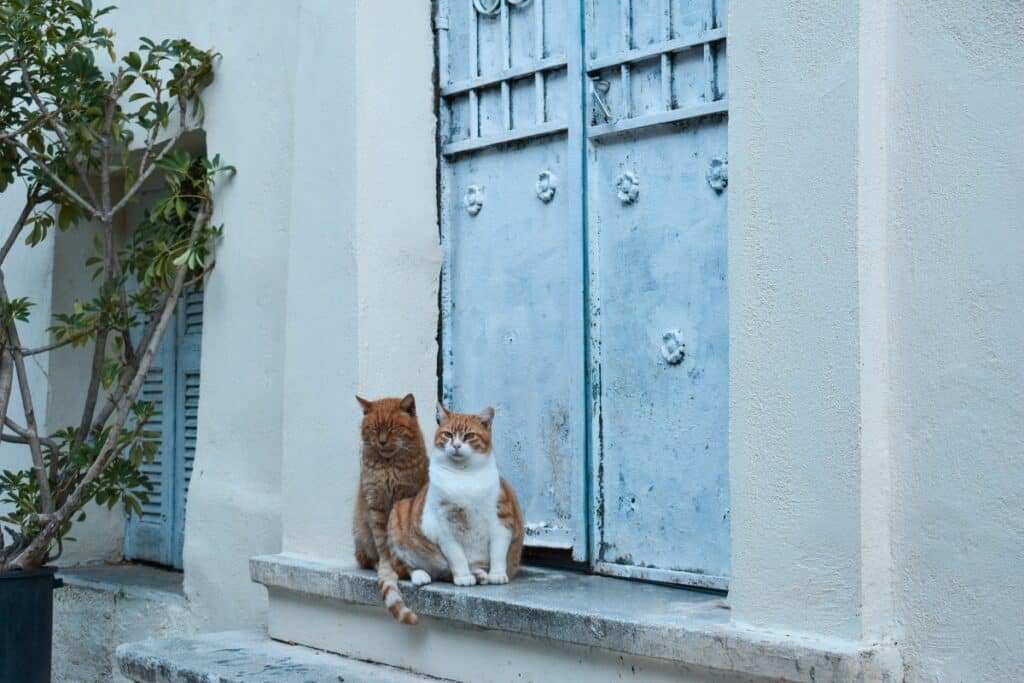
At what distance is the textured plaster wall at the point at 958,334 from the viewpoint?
281 centimetres

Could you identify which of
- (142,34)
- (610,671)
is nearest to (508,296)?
(610,671)

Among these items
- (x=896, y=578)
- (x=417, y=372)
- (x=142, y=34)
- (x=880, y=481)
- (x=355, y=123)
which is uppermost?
(x=142, y=34)

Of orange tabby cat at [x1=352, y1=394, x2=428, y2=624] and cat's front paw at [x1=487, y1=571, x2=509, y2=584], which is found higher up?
orange tabby cat at [x1=352, y1=394, x2=428, y2=624]

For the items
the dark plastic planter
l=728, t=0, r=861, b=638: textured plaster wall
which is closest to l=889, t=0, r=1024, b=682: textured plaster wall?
l=728, t=0, r=861, b=638: textured plaster wall

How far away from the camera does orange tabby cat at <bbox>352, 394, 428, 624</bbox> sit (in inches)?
163

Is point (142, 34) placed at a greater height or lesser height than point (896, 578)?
greater

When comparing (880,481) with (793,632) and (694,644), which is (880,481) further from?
(694,644)

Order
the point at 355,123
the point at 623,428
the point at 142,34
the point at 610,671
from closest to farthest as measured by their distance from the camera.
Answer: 1. the point at 610,671
2. the point at 623,428
3. the point at 355,123
4. the point at 142,34

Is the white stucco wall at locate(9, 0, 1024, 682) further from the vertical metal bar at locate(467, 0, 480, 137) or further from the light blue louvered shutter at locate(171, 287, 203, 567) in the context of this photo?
the light blue louvered shutter at locate(171, 287, 203, 567)

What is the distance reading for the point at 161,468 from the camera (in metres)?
6.14

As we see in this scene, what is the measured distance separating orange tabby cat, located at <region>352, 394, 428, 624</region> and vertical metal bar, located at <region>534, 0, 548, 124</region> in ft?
3.54

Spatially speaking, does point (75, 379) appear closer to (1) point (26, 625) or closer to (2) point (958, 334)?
(1) point (26, 625)

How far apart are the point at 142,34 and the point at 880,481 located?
4.04 metres

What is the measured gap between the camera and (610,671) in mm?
3412
